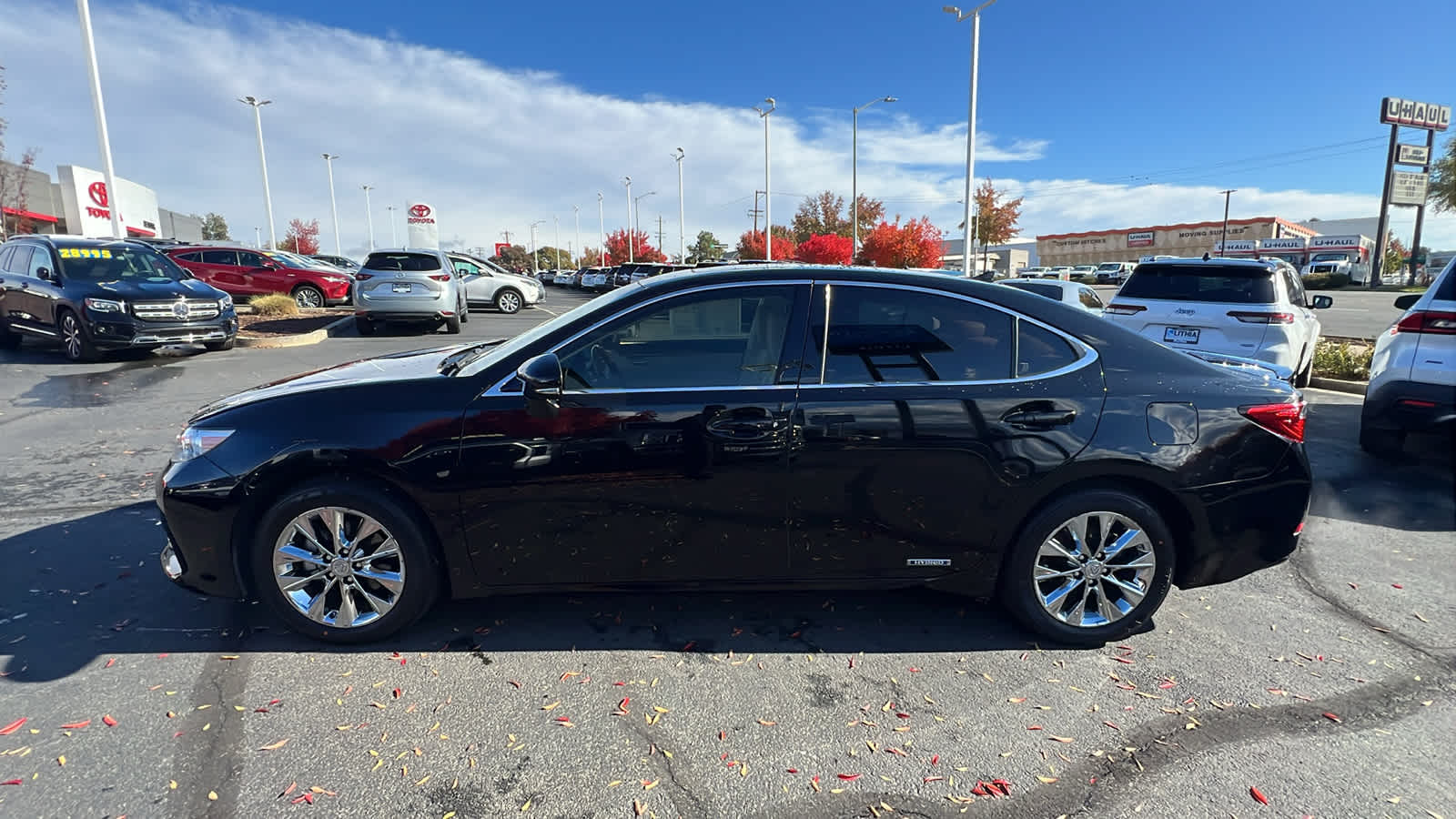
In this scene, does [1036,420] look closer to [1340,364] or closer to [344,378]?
[344,378]

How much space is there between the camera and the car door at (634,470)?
10.2ft

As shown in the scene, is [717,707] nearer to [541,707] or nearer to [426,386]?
[541,707]

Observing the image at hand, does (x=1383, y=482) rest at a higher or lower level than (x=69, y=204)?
lower

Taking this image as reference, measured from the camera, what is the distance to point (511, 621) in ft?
11.6

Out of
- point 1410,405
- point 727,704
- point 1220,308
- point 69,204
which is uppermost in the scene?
point 69,204

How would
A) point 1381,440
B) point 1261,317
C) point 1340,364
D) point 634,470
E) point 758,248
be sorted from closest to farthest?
point 634,470, point 1381,440, point 1261,317, point 1340,364, point 758,248

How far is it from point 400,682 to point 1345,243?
309 feet

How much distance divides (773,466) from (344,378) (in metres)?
2.06

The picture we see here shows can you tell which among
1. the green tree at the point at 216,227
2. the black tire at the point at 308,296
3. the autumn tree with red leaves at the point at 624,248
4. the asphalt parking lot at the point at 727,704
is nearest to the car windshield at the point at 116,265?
the black tire at the point at 308,296

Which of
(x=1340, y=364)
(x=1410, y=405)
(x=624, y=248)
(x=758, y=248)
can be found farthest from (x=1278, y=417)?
(x=624, y=248)

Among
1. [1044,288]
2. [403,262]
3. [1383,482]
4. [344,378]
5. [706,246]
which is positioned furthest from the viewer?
[706,246]

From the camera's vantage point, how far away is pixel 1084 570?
3.30m

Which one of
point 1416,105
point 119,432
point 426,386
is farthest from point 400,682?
point 1416,105

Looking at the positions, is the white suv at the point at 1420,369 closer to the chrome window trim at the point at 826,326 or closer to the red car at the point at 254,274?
the chrome window trim at the point at 826,326
